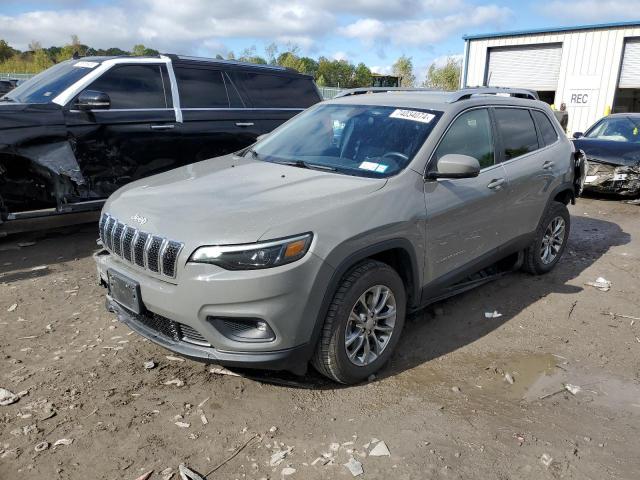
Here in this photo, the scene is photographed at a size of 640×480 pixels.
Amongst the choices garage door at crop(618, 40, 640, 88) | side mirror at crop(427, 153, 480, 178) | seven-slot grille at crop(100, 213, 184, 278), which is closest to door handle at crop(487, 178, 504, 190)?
side mirror at crop(427, 153, 480, 178)

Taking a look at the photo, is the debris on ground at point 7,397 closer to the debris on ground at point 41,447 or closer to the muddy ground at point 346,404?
the muddy ground at point 346,404

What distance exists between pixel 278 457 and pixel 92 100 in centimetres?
425

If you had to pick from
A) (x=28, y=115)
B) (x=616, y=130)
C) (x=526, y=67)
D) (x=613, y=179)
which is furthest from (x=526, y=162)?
(x=526, y=67)

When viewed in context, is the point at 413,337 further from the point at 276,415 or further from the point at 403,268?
the point at 276,415

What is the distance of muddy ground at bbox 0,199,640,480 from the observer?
8.63 feet

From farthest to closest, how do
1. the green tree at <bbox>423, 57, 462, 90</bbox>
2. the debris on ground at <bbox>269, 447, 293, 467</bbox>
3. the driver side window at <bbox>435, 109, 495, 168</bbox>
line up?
1. the green tree at <bbox>423, 57, 462, 90</bbox>
2. the driver side window at <bbox>435, 109, 495, 168</bbox>
3. the debris on ground at <bbox>269, 447, 293, 467</bbox>

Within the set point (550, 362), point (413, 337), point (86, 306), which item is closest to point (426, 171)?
point (413, 337)

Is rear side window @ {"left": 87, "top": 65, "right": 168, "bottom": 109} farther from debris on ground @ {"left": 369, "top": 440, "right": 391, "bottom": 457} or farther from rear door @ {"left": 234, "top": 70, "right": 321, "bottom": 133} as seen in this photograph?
debris on ground @ {"left": 369, "top": 440, "right": 391, "bottom": 457}

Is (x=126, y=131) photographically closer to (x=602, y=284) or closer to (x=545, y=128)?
(x=545, y=128)

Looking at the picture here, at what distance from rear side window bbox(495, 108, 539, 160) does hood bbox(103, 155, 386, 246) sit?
175 centimetres

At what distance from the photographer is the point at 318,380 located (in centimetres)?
335

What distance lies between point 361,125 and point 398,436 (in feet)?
7.36

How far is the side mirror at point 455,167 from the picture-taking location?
342cm

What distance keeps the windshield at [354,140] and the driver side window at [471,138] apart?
164 mm
